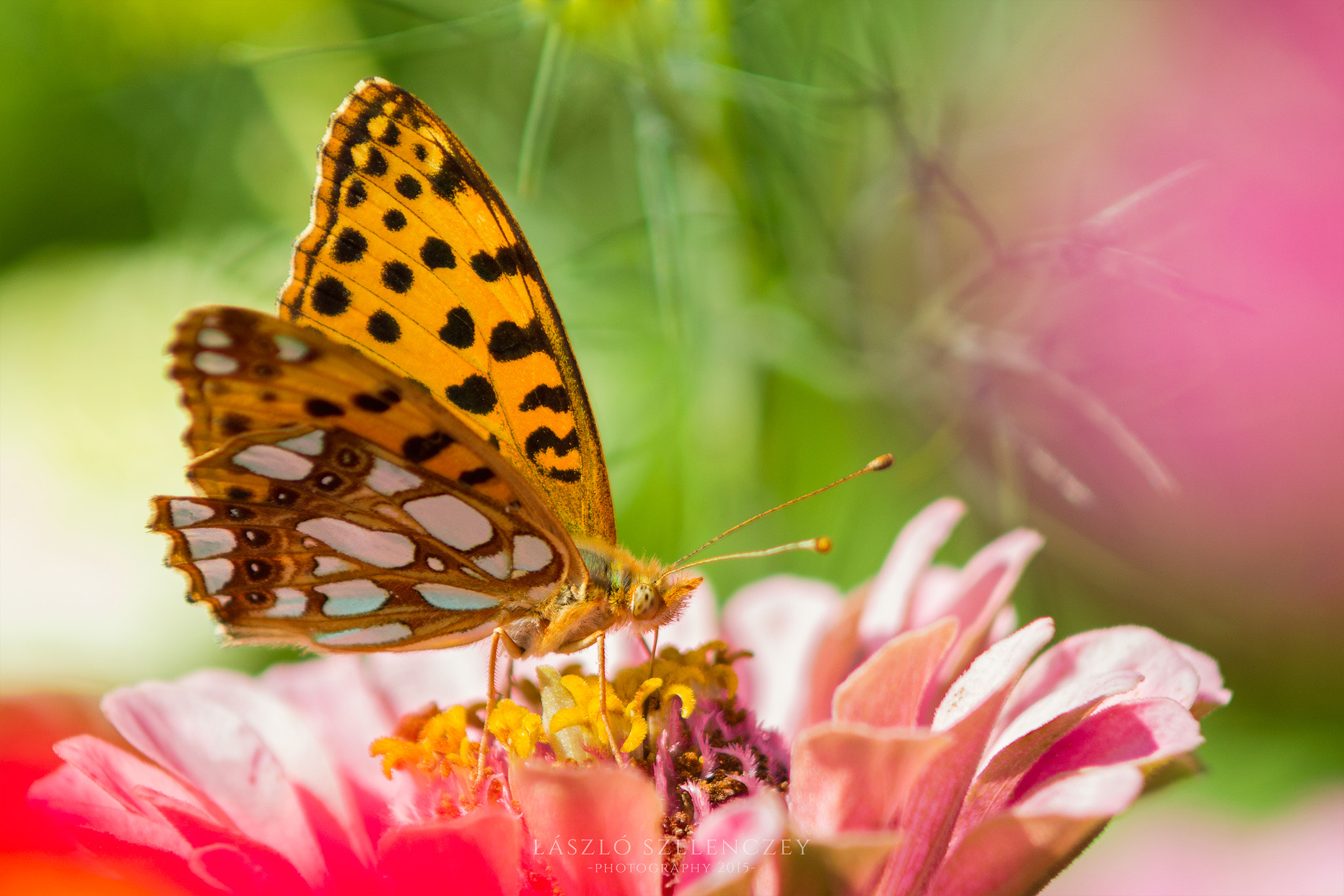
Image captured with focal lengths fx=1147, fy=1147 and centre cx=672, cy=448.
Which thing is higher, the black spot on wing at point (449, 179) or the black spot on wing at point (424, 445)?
the black spot on wing at point (449, 179)

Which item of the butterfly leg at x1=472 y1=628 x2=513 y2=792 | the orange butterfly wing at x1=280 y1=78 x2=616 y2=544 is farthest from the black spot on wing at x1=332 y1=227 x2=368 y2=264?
the butterfly leg at x1=472 y1=628 x2=513 y2=792

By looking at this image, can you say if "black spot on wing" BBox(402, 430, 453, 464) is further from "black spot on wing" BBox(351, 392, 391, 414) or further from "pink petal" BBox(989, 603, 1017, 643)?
"pink petal" BBox(989, 603, 1017, 643)

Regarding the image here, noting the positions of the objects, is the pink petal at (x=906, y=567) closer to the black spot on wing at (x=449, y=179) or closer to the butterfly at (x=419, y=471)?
the butterfly at (x=419, y=471)

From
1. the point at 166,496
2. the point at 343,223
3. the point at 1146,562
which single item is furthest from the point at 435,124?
the point at 1146,562

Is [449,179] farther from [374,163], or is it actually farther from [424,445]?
[424,445]

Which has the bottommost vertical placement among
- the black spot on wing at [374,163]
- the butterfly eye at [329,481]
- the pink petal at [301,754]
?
the pink petal at [301,754]

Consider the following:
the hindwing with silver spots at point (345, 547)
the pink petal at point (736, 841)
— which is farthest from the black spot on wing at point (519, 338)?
the pink petal at point (736, 841)

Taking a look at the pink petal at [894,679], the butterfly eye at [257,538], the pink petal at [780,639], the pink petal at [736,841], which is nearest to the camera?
the pink petal at [736,841]

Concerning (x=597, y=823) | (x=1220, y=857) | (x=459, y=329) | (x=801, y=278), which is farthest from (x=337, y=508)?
(x=1220, y=857)
